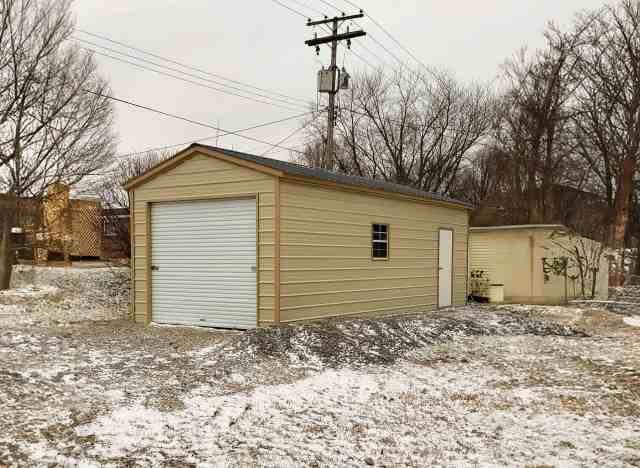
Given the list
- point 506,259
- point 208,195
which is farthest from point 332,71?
point 208,195

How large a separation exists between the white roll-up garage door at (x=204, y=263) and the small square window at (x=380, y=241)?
118 inches

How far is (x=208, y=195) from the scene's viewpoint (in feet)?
34.7

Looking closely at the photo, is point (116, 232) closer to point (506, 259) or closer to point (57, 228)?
point (57, 228)

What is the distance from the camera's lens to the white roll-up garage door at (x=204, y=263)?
10125 mm

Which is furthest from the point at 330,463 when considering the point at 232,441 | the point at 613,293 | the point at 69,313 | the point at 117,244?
the point at 613,293

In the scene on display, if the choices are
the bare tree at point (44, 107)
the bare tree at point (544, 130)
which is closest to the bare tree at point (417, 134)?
the bare tree at point (544, 130)

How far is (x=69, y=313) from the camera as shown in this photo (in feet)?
41.5

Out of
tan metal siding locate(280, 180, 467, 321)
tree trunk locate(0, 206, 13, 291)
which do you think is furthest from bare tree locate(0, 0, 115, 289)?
tan metal siding locate(280, 180, 467, 321)

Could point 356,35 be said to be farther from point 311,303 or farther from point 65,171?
point 311,303

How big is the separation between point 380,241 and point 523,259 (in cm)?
699

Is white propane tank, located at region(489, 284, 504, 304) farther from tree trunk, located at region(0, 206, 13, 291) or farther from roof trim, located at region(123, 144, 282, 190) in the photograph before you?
tree trunk, located at region(0, 206, 13, 291)

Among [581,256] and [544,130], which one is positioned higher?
[544,130]

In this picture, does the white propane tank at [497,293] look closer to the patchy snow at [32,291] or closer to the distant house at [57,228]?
the patchy snow at [32,291]

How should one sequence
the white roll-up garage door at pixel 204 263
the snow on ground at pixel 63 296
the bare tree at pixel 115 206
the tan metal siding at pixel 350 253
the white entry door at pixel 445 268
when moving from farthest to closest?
the bare tree at pixel 115 206, the white entry door at pixel 445 268, the snow on ground at pixel 63 296, the white roll-up garage door at pixel 204 263, the tan metal siding at pixel 350 253
